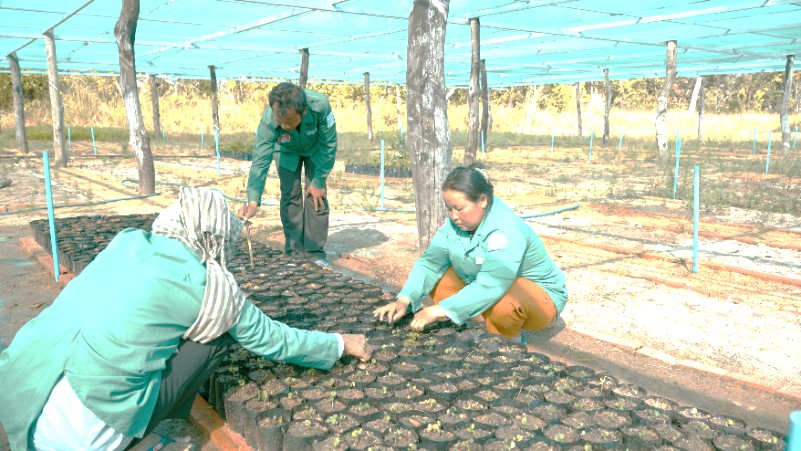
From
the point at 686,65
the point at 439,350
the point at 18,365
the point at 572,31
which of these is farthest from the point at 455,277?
the point at 686,65

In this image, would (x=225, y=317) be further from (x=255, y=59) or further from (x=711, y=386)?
(x=255, y=59)

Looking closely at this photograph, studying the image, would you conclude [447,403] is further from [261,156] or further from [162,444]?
[261,156]

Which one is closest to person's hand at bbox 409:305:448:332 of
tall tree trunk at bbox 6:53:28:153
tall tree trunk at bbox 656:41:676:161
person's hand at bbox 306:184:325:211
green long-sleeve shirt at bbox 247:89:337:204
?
green long-sleeve shirt at bbox 247:89:337:204

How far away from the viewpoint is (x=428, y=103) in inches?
164

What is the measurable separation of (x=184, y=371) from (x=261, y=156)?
2.31 metres

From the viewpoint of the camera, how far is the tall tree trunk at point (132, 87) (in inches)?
275

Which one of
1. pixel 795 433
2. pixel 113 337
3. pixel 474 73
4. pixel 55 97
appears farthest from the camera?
pixel 55 97

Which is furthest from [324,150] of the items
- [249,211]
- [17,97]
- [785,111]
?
[785,111]

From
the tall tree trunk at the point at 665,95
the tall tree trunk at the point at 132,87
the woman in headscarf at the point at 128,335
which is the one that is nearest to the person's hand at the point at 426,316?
the woman in headscarf at the point at 128,335

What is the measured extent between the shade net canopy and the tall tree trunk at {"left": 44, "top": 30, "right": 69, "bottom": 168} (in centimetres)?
18

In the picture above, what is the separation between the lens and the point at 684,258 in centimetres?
471

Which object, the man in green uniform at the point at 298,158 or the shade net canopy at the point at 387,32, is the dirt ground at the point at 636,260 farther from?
the shade net canopy at the point at 387,32

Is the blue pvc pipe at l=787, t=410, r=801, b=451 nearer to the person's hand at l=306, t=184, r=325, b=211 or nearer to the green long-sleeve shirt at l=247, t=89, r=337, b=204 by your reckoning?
the green long-sleeve shirt at l=247, t=89, r=337, b=204

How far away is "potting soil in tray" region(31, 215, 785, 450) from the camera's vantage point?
178 centimetres
